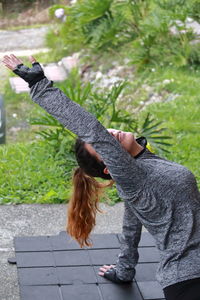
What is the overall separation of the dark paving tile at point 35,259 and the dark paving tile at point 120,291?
16.5 inches

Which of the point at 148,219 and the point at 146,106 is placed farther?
the point at 146,106

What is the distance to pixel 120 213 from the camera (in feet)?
17.4

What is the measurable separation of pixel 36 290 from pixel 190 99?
409cm

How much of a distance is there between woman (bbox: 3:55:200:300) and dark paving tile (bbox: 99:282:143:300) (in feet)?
2.55

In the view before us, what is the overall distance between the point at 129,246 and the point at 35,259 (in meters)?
0.72

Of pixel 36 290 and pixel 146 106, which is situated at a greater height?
pixel 36 290

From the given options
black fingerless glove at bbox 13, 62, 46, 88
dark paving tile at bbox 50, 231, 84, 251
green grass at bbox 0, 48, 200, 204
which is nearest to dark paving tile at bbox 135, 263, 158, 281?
dark paving tile at bbox 50, 231, 84, 251

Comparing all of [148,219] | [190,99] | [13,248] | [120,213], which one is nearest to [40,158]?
[120,213]

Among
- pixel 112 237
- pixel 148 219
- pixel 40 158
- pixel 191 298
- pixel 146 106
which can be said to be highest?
pixel 148 219

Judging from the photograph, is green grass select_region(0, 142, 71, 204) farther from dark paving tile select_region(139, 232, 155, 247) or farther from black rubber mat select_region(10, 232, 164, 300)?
dark paving tile select_region(139, 232, 155, 247)

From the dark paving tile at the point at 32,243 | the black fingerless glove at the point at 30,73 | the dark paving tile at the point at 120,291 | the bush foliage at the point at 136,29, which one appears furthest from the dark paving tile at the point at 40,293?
the bush foliage at the point at 136,29

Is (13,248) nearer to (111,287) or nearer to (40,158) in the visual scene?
(111,287)

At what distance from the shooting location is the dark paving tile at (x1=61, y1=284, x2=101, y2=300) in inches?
161

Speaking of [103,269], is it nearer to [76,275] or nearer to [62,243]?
[76,275]
